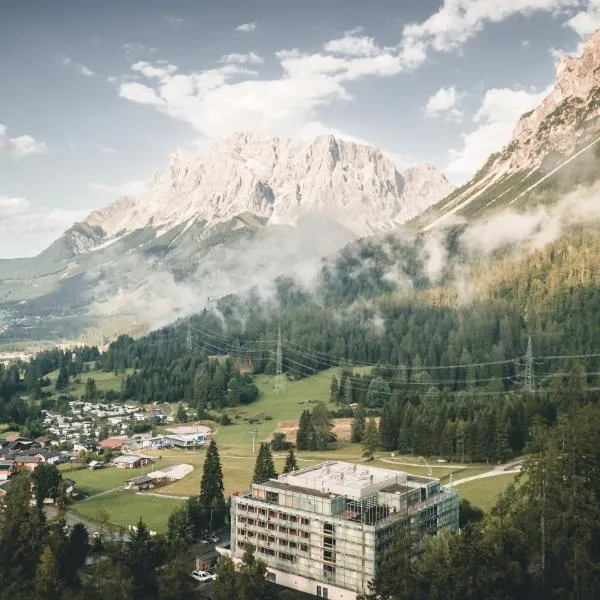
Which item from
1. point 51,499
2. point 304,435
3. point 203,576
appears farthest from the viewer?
point 304,435

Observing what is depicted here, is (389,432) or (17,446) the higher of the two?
(389,432)

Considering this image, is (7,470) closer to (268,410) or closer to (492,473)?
(268,410)

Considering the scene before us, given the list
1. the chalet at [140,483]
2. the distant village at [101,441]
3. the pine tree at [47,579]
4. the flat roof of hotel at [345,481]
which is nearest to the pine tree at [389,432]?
the distant village at [101,441]

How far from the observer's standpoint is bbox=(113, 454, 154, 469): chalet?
126 meters

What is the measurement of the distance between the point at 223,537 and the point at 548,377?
91570mm

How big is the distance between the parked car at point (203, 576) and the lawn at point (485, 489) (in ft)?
108

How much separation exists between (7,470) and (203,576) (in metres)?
60.7

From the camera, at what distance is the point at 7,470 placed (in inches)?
4705

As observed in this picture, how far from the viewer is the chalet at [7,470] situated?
118m

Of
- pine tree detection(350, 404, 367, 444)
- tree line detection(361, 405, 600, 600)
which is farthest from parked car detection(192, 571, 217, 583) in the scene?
pine tree detection(350, 404, 367, 444)

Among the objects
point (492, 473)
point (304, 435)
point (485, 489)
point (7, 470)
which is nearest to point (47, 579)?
point (485, 489)

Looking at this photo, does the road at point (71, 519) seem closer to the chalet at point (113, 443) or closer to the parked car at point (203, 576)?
the parked car at point (203, 576)

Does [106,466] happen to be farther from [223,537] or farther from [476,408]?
[476,408]

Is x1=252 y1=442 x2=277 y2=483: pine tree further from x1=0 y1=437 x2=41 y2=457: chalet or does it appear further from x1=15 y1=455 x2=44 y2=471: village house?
x1=0 y1=437 x2=41 y2=457: chalet
